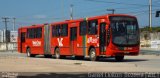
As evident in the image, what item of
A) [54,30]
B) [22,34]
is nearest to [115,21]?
[54,30]

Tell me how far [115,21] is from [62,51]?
748 cm

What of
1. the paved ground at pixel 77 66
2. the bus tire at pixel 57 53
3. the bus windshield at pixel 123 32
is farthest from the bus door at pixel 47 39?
the paved ground at pixel 77 66

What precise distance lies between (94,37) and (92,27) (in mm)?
772

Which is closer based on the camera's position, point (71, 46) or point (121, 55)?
point (121, 55)

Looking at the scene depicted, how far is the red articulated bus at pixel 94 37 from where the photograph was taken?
28.5m

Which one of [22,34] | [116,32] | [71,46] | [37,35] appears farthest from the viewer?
[22,34]

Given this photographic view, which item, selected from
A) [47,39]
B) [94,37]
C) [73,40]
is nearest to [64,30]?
[73,40]

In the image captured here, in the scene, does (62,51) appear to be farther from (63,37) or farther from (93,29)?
(93,29)

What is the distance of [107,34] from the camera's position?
93.7ft

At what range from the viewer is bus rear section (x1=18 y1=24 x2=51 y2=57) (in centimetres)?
3747

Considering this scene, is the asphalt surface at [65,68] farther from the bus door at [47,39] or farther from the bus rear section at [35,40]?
the bus rear section at [35,40]

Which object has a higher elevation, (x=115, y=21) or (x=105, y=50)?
(x=115, y=21)

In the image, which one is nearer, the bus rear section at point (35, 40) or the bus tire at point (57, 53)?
the bus tire at point (57, 53)

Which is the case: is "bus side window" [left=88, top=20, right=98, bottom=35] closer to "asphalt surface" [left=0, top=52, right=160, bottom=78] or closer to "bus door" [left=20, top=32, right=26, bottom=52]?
"asphalt surface" [left=0, top=52, right=160, bottom=78]
